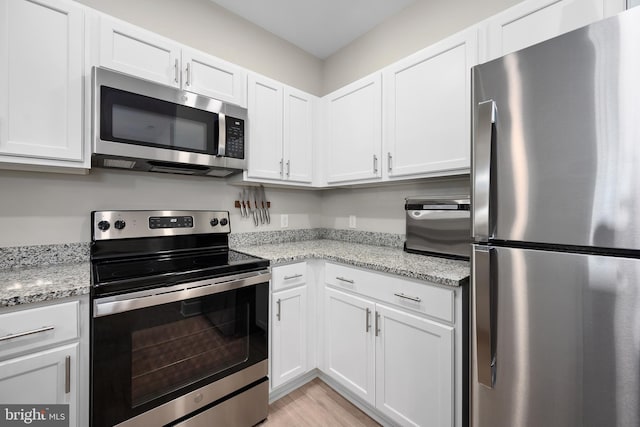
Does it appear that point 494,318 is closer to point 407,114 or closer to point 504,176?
point 504,176

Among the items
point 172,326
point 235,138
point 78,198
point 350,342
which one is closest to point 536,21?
point 235,138

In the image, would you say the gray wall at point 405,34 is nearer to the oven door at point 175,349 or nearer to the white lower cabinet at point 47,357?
the oven door at point 175,349

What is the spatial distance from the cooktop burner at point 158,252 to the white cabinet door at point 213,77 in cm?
78

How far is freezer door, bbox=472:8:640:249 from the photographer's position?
2.41 ft

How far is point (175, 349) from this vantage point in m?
1.27

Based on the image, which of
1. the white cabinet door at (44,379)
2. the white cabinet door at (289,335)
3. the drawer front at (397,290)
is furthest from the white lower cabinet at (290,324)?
the white cabinet door at (44,379)

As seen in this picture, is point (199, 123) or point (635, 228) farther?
point (199, 123)

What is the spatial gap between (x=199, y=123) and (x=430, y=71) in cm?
141

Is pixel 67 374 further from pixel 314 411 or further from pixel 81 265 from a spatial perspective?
pixel 314 411

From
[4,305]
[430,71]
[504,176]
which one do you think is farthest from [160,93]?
[504,176]

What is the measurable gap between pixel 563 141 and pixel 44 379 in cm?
195

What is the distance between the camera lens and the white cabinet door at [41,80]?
115cm

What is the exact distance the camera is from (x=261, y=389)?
1553 millimetres

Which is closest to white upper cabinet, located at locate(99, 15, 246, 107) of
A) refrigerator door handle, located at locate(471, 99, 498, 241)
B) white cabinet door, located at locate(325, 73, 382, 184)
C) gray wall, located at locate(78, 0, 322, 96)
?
gray wall, located at locate(78, 0, 322, 96)
